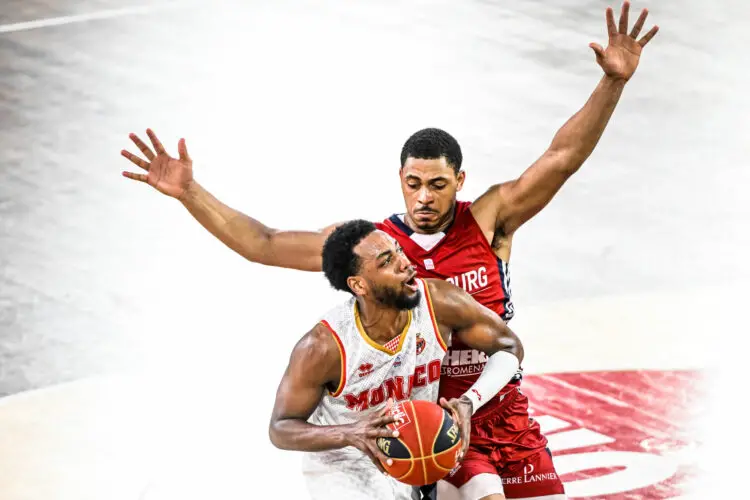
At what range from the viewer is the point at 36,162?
1072 centimetres

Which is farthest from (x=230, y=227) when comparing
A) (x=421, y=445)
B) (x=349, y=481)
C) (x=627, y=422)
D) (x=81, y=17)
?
(x=81, y=17)

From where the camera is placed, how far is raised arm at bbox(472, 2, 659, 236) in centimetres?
580

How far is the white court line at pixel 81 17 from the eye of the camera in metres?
12.9

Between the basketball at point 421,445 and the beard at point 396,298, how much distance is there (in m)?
0.51

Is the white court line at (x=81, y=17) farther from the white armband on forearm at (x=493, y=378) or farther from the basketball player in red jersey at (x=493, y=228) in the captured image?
the white armband on forearm at (x=493, y=378)

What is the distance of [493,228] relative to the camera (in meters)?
5.93

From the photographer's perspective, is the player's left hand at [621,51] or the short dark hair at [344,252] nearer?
the short dark hair at [344,252]

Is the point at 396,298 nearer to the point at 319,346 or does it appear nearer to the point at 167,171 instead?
the point at 319,346

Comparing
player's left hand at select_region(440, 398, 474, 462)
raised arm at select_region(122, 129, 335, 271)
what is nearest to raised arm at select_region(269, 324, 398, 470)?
player's left hand at select_region(440, 398, 474, 462)

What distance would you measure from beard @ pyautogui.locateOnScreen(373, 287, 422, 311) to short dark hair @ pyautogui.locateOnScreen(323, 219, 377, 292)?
157mm

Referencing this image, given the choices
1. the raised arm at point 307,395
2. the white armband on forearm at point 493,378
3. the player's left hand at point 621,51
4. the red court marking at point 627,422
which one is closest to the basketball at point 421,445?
the raised arm at point 307,395

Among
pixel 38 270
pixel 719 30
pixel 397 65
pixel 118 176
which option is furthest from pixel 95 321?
pixel 719 30

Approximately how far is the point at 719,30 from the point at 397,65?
3.65 meters

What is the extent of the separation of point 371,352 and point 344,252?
0.50 meters
